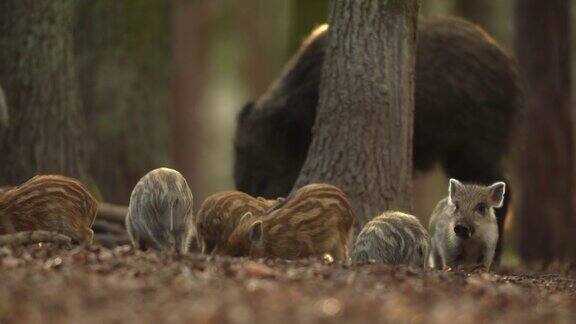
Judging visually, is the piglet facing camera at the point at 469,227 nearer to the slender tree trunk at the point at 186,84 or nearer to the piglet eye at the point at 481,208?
the piglet eye at the point at 481,208

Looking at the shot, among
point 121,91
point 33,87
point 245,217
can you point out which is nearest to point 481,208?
point 245,217

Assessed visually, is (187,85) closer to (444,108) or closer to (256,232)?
(444,108)

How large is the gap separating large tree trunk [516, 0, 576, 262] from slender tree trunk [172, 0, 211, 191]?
9628mm

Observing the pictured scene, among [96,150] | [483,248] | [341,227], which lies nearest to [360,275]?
[341,227]

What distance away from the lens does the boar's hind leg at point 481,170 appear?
10953mm

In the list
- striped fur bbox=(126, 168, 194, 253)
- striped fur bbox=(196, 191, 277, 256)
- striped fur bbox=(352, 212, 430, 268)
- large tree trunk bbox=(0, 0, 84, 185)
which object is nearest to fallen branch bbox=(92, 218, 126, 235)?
large tree trunk bbox=(0, 0, 84, 185)

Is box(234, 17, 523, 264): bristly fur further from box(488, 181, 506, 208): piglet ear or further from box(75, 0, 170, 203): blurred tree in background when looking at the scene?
box(488, 181, 506, 208): piglet ear

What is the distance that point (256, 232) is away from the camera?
7832 mm

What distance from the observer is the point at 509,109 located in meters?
11.4

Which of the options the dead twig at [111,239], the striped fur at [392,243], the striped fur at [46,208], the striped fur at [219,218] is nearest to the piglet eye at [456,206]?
the striped fur at [392,243]

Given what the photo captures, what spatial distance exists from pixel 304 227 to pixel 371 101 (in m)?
1.27

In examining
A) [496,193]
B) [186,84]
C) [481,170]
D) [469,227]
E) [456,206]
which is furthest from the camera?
[186,84]

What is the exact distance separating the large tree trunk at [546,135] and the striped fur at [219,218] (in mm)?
5673

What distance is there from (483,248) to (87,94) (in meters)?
4.86
